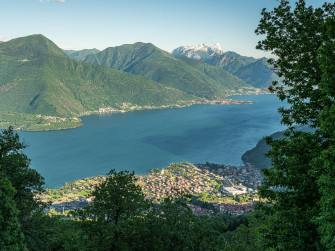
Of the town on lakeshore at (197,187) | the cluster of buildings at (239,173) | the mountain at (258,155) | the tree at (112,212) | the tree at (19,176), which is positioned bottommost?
the town on lakeshore at (197,187)

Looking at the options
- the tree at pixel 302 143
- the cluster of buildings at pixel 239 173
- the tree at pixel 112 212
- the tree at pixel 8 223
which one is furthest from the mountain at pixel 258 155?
the tree at pixel 8 223

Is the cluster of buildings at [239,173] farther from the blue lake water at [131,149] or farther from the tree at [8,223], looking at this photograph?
the tree at [8,223]

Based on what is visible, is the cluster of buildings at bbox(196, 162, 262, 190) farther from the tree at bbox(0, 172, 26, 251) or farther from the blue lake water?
the tree at bbox(0, 172, 26, 251)

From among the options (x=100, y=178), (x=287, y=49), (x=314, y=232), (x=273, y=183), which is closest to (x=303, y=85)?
(x=287, y=49)

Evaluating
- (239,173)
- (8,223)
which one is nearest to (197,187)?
(239,173)

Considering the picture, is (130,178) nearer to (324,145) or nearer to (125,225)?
(125,225)

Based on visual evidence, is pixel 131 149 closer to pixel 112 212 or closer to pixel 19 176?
pixel 112 212
